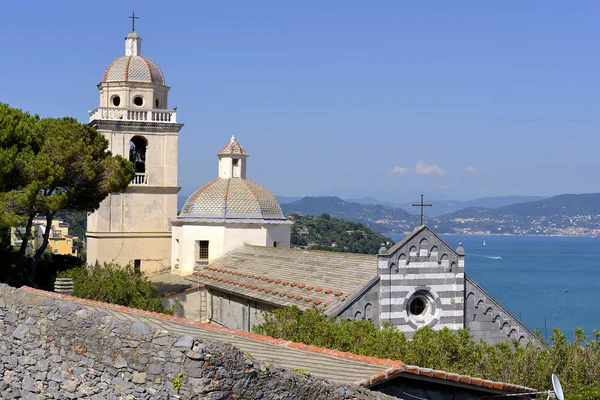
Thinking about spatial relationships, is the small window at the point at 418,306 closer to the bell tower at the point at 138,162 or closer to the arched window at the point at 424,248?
the arched window at the point at 424,248

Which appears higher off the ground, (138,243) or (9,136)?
(9,136)

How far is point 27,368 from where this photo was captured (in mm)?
10180

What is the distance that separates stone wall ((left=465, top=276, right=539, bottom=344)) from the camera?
27.3m

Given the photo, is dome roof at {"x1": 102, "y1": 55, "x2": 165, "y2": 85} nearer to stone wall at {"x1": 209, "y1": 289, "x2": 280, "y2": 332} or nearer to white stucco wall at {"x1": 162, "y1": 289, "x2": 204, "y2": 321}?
white stucco wall at {"x1": 162, "y1": 289, "x2": 204, "y2": 321}

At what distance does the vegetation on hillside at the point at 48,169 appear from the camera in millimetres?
28078

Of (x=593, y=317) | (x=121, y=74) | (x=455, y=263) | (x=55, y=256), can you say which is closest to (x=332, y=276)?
(x=455, y=263)

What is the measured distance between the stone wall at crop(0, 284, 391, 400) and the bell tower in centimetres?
2908

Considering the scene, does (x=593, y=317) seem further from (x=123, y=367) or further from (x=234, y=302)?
(x=123, y=367)

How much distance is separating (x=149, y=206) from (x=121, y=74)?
643cm

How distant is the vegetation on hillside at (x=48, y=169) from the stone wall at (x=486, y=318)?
14.2 meters

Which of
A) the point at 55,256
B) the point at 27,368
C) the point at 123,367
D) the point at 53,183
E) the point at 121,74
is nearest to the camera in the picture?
the point at 123,367

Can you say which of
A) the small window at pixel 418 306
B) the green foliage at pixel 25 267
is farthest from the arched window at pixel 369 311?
the green foliage at pixel 25 267

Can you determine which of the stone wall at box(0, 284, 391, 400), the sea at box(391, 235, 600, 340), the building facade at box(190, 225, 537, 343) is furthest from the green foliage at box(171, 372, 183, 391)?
the sea at box(391, 235, 600, 340)

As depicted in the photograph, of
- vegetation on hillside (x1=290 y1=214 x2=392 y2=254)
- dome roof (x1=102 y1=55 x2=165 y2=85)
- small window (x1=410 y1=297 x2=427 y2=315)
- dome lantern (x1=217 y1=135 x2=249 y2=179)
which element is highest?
dome roof (x1=102 y1=55 x2=165 y2=85)
